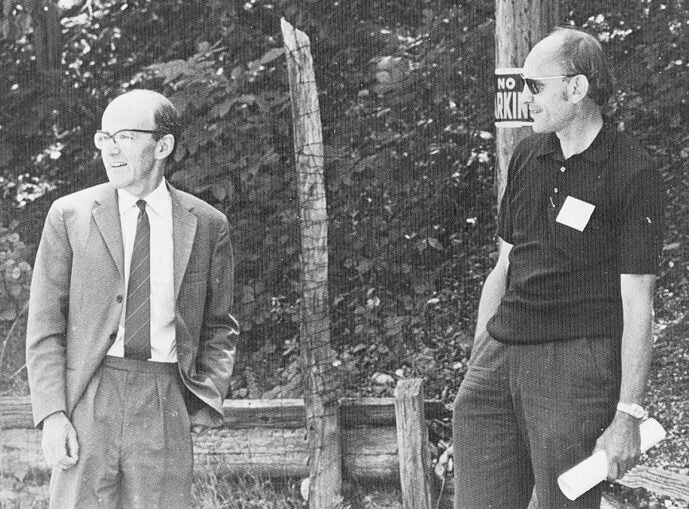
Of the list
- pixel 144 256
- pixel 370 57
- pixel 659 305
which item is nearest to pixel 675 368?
pixel 659 305

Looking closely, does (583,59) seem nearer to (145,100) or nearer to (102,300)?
(145,100)

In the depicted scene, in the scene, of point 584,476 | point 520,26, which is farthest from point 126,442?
point 520,26

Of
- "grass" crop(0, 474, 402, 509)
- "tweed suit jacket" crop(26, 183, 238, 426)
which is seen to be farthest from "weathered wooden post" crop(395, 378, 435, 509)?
"tweed suit jacket" crop(26, 183, 238, 426)

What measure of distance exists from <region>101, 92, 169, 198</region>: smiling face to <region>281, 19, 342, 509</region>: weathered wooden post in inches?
61.3

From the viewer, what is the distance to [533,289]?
3.09 meters

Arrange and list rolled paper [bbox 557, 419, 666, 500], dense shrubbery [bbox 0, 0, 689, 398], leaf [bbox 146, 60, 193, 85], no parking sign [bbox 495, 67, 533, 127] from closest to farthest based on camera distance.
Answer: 1. rolled paper [bbox 557, 419, 666, 500]
2. no parking sign [bbox 495, 67, 533, 127]
3. leaf [bbox 146, 60, 193, 85]
4. dense shrubbery [bbox 0, 0, 689, 398]

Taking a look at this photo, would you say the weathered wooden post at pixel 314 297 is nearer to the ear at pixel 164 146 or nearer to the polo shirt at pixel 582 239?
the ear at pixel 164 146

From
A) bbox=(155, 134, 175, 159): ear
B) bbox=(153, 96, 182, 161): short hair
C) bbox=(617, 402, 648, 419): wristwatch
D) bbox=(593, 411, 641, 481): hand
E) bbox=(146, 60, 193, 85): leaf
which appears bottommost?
bbox=(593, 411, 641, 481): hand

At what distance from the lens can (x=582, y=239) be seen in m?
3.01

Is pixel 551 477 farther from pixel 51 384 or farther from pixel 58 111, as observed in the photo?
pixel 58 111

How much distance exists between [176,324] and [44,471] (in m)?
2.64

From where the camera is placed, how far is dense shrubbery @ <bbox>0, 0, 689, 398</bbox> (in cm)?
638

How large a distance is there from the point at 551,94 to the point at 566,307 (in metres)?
0.59

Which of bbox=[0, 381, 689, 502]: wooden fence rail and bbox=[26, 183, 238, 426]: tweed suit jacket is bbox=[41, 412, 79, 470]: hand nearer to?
bbox=[26, 183, 238, 426]: tweed suit jacket
